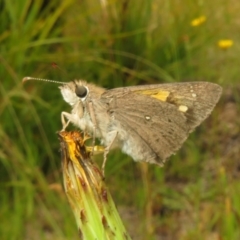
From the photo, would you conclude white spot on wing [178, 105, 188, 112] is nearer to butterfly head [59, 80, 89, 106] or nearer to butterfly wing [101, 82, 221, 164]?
butterfly wing [101, 82, 221, 164]

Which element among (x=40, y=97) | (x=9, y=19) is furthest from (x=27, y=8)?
(x=40, y=97)

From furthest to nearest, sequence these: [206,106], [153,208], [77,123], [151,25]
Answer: [151,25], [153,208], [206,106], [77,123]

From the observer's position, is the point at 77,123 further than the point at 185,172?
No

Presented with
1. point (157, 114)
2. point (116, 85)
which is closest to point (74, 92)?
point (157, 114)

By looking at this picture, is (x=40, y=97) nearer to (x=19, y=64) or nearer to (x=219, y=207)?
(x=19, y=64)

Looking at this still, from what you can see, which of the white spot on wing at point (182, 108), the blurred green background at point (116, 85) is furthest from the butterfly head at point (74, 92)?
the blurred green background at point (116, 85)

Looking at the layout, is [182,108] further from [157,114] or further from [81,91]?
[81,91]

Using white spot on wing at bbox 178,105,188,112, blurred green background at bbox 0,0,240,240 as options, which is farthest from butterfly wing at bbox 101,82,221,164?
blurred green background at bbox 0,0,240,240

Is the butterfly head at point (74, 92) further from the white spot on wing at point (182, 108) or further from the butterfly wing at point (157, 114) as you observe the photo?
the white spot on wing at point (182, 108)
